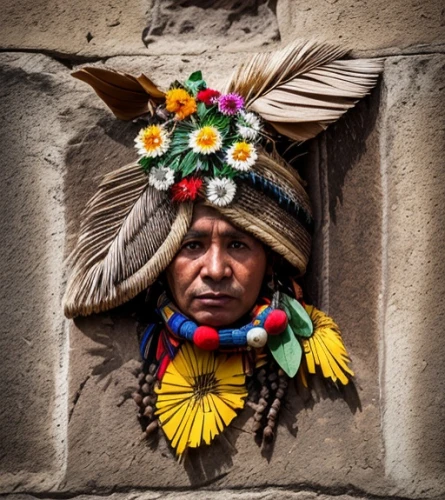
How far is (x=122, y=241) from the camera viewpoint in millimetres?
2344

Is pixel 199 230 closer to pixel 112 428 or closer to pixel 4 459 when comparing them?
pixel 112 428

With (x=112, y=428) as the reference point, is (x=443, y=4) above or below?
above

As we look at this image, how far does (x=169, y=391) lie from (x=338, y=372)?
36 cm

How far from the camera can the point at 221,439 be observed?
2.34 metres

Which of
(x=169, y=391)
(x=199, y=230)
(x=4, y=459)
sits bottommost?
(x=4, y=459)

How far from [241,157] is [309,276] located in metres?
0.35

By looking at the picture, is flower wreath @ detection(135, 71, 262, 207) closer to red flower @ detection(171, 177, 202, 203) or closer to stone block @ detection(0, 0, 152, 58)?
red flower @ detection(171, 177, 202, 203)

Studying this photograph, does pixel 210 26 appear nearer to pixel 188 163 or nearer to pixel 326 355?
pixel 188 163

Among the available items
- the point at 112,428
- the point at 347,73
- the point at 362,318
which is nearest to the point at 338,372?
the point at 362,318

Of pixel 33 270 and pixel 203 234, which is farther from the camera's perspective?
pixel 33 270

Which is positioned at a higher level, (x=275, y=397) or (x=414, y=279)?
(x=414, y=279)

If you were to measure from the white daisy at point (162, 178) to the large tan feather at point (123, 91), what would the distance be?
0.14 metres

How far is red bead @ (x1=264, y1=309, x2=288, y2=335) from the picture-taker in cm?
230

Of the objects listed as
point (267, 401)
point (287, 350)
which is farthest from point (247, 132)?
point (267, 401)
